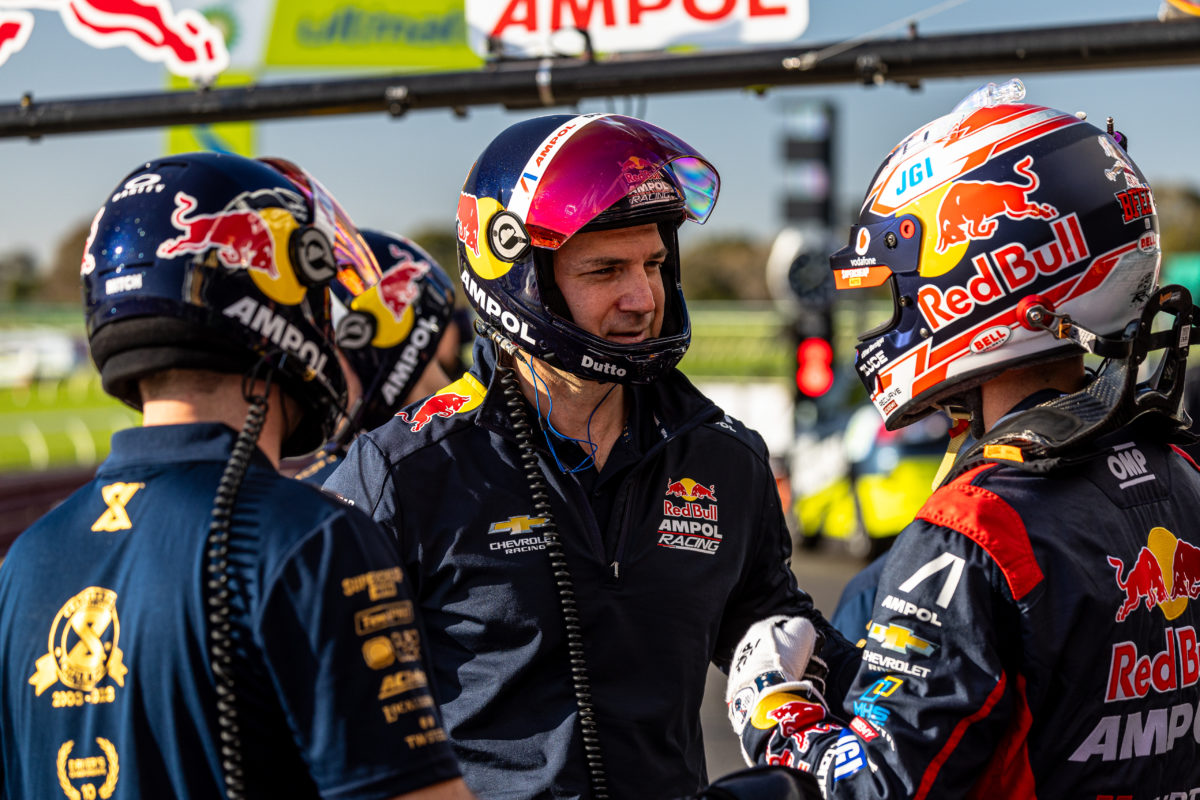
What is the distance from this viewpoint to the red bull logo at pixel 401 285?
4.25 metres

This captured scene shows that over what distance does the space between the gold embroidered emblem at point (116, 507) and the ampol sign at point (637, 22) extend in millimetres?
3089

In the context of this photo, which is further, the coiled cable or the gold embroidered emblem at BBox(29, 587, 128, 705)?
the coiled cable

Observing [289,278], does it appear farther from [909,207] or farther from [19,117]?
[19,117]

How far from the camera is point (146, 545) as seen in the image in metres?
1.88

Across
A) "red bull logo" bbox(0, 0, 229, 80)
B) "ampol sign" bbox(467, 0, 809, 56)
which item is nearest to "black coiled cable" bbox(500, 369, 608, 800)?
"ampol sign" bbox(467, 0, 809, 56)

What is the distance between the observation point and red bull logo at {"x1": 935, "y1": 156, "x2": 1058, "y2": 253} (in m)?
2.50

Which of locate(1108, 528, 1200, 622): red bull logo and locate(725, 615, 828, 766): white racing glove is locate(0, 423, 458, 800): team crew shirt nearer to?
locate(725, 615, 828, 766): white racing glove

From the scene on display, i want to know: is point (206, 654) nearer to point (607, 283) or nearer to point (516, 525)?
point (516, 525)

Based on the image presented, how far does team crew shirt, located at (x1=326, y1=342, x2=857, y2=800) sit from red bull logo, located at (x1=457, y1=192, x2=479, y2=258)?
0.29 meters

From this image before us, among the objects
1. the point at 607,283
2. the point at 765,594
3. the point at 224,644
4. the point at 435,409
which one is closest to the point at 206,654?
the point at 224,644

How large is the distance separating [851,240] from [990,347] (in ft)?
1.46

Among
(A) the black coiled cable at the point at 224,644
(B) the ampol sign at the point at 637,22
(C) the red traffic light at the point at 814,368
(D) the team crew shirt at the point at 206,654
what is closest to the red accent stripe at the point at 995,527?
(D) the team crew shirt at the point at 206,654

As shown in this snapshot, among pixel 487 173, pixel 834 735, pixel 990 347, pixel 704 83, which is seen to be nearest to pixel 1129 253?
pixel 990 347

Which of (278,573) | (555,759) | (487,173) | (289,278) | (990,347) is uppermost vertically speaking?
(487,173)
